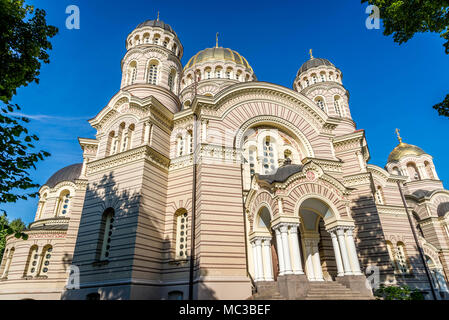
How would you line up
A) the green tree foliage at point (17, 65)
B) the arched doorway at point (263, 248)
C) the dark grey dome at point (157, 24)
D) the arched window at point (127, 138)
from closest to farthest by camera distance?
the green tree foliage at point (17, 65)
the arched doorway at point (263, 248)
the arched window at point (127, 138)
the dark grey dome at point (157, 24)

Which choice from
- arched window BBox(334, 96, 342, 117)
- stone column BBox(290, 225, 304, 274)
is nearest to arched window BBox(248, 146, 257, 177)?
stone column BBox(290, 225, 304, 274)

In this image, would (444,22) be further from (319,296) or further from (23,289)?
(23,289)

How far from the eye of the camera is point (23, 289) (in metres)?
19.8

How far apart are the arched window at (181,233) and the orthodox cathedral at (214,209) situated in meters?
0.07

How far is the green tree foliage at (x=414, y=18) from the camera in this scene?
29.7ft

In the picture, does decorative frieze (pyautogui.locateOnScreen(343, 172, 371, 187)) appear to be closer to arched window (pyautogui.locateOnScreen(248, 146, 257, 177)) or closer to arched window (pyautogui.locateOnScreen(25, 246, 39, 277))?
arched window (pyautogui.locateOnScreen(248, 146, 257, 177))

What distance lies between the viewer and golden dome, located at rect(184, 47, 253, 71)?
92.5 ft

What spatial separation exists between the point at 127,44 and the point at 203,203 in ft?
56.7

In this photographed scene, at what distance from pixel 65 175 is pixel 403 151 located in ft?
130

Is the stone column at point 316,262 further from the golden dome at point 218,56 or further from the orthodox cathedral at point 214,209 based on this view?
the golden dome at point 218,56

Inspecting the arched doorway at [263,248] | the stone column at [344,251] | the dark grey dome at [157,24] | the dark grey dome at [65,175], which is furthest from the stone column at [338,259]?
the dark grey dome at [65,175]

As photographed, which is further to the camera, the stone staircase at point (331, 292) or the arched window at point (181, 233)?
the arched window at point (181, 233)

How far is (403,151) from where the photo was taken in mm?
37812
